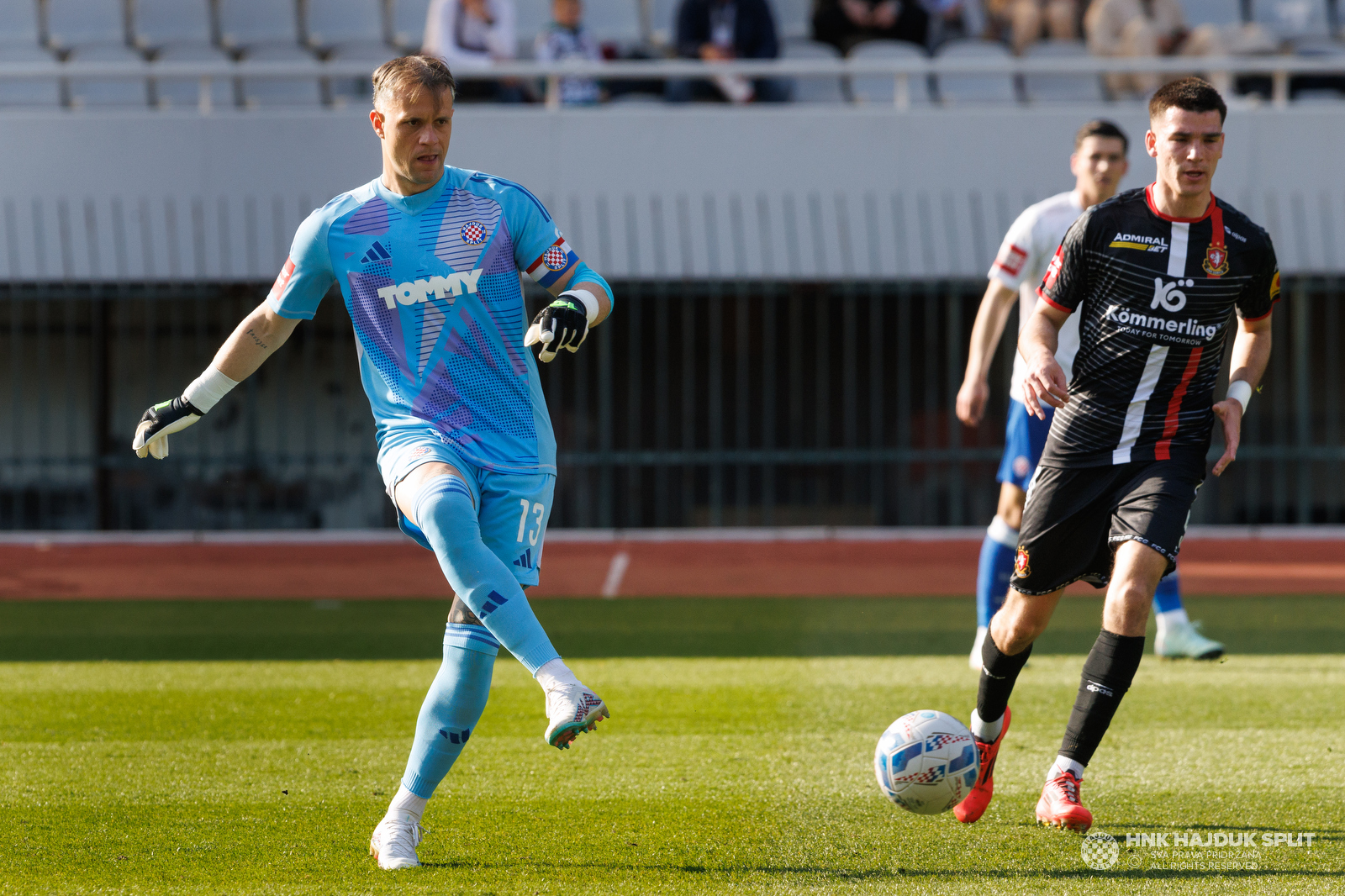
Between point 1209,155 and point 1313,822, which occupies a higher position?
point 1209,155

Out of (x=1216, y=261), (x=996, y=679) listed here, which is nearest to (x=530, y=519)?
(x=996, y=679)

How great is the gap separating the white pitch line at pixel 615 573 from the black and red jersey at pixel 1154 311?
6580 millimetres

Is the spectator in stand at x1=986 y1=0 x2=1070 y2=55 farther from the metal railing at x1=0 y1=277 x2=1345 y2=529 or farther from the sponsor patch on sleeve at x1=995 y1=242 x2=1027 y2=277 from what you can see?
the sponsor patch on sleeve at x1=995 y1=242 x2=1027 y2=277

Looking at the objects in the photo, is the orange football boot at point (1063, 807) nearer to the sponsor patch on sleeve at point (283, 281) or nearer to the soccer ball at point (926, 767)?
the soccer ball at point (926, 767)

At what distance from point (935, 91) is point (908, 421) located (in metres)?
3.57

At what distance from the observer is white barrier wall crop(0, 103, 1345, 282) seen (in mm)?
13164

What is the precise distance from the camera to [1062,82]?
1467 centimetres

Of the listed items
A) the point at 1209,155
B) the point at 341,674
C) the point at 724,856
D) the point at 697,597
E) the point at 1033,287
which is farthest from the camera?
the point at 697,597

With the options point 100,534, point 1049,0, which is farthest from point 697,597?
point 1049,0

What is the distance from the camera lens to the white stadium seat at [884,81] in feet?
47.1

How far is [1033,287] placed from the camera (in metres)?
6.59

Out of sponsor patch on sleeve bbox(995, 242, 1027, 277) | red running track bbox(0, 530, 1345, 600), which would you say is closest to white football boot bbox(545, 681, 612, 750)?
sponsor patch on sleeve bbox(995, 242, 1027, 277)

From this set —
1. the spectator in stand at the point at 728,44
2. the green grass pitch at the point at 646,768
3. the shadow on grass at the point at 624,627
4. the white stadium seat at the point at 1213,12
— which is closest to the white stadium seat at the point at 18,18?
the spectator in stand at the point at 728,44

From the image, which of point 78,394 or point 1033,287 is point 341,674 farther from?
point 78,394
